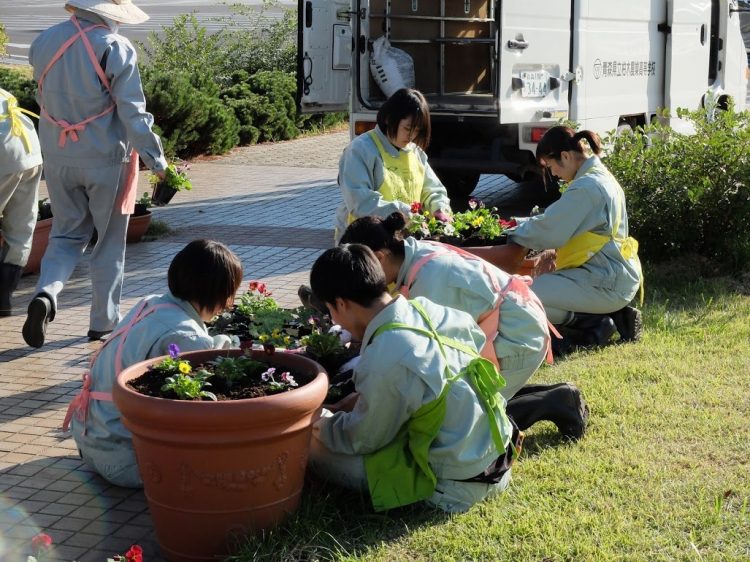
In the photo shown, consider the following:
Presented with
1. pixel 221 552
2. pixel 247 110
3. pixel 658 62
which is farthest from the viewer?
pixel 247 110

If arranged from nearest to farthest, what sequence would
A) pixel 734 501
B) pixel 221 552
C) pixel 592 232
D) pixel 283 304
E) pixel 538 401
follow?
pixel 221 552, pixel 734 501, pixel 538 401, pixel 592 232, pixel 283 304

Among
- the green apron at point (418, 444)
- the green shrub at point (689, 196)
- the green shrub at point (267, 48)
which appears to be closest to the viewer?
the green apron at point (418, 444)

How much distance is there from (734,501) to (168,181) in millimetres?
5794

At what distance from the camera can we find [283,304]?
7152 mm

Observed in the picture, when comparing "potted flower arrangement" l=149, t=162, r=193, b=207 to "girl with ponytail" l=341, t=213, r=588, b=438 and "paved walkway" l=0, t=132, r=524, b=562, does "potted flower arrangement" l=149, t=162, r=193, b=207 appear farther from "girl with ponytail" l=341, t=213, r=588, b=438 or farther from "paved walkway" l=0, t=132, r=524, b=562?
"girl with ponytail" l=341, t=213, r=588, b=438

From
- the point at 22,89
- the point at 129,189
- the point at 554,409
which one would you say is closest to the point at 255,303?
the point at 129,189

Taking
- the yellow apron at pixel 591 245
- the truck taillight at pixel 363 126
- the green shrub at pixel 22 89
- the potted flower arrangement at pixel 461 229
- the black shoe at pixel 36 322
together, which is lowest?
the black shoe at pixel 36 322

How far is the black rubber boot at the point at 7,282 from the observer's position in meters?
6.81

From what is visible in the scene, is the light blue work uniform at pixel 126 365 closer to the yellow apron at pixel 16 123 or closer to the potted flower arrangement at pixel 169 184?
the yellow apron at pixel 16 123

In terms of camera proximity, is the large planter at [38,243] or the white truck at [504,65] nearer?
the large planter at [38,243]

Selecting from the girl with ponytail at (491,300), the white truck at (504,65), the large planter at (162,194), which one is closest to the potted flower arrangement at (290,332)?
the girl with ponytail at (491,300)

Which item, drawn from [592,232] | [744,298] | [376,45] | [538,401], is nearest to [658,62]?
[376,45]

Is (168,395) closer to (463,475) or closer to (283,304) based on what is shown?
(463,475)

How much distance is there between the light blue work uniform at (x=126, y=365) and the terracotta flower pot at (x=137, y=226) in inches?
185
